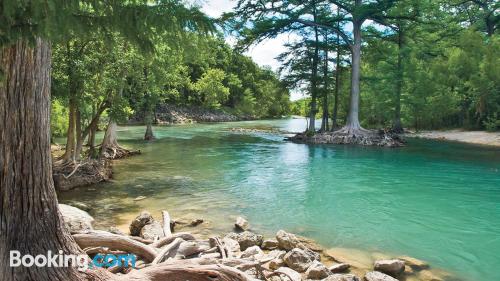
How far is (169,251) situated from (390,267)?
350cm

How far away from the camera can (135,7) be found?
2096 mm

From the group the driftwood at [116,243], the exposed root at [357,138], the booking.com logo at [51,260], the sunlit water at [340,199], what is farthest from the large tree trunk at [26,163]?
the exposed root at [357,138]

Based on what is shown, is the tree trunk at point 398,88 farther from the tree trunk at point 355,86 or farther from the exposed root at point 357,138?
the exposed root at point 357,138

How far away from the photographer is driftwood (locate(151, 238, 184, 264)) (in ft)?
16.9

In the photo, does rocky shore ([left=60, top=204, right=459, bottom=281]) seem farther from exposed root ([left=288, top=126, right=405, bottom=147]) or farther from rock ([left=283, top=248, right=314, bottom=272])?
exposed root ([left=288, top=126, right=405, bottom=147])

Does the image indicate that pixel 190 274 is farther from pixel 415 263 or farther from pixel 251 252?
pixel 415 263

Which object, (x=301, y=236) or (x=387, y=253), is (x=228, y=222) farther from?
(x=387, y=253)

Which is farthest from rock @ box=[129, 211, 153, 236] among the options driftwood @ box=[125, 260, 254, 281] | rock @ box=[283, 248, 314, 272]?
driftwood @ box=[125, 260, 254, 281]

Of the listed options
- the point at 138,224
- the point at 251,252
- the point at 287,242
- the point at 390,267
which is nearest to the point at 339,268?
the point at 390,267

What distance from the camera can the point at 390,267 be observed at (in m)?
6.22

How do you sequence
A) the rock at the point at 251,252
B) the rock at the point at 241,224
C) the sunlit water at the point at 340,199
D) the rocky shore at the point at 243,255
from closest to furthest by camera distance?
the rocky shore at the point at 243,255 < the rock at the point at 251,252 < the sunlit water at the point at 340,199 < the rock at the point at 241,224

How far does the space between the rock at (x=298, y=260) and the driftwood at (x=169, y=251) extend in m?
1.76

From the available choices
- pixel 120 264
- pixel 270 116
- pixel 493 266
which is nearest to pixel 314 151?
pixel 493 266

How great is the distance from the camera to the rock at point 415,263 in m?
6.68
